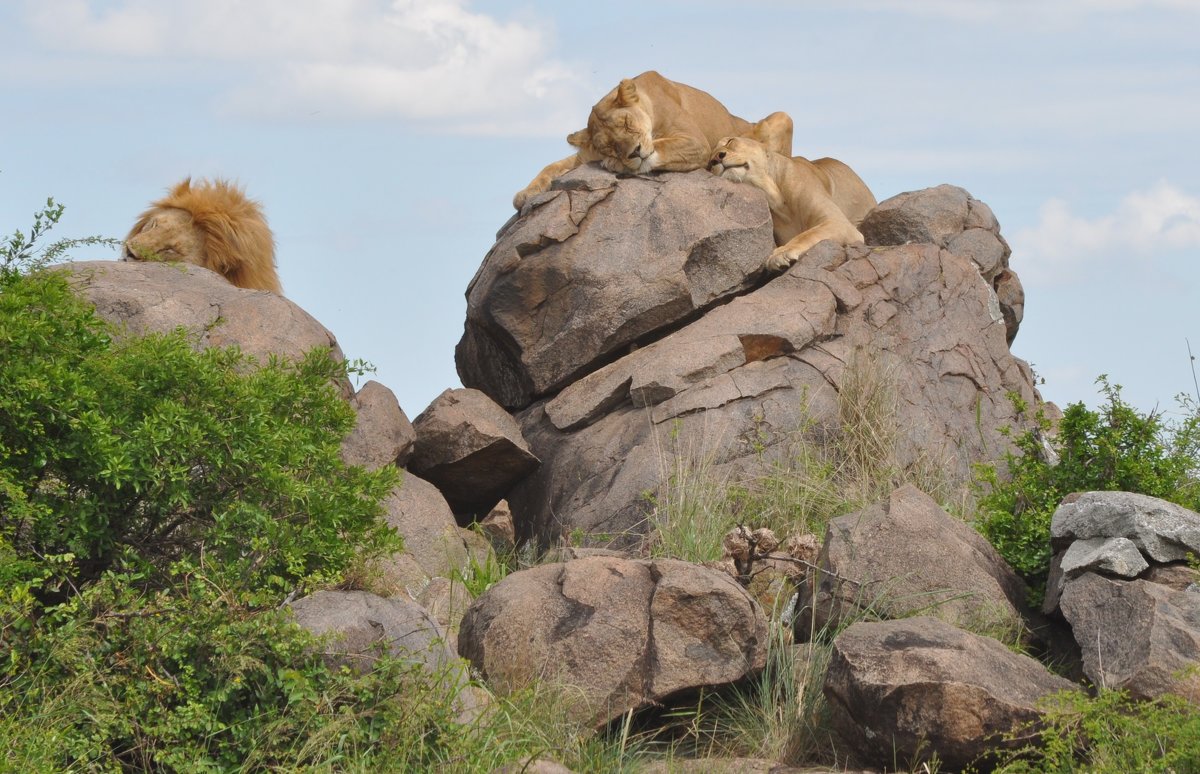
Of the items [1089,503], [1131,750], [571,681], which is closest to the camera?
[1131,750]

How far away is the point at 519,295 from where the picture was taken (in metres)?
11.3

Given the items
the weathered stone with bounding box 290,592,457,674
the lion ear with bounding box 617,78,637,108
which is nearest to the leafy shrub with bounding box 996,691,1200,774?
the weathered stone with bounding box 290,592,457,674

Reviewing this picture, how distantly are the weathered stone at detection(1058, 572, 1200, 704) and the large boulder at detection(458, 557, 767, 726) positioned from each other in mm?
1568

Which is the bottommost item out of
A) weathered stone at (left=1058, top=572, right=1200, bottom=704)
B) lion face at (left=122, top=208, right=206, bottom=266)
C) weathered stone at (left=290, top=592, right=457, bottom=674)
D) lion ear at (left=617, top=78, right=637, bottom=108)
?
weathered stone at (left=290, top=592, right=457, bottom=674)

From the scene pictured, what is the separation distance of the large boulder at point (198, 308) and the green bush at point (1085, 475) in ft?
14.6

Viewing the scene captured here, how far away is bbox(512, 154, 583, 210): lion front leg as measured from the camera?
40.5 ft

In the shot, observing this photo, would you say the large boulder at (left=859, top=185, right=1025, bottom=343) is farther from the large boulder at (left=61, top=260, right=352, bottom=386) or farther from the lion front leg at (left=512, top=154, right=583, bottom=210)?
the large boulder at (left=61, top=260, right=352, bottom=386)

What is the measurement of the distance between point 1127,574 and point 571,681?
113 inches

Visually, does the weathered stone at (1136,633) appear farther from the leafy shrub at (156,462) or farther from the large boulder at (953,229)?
the large boulder at (953,229)

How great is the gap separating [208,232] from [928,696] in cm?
672

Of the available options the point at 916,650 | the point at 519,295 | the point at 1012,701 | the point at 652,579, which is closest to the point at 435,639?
the point at 652,579

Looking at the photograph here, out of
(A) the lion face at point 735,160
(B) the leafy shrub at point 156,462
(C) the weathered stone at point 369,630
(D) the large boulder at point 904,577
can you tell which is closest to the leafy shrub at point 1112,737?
(D) the large boulder at point 904,577

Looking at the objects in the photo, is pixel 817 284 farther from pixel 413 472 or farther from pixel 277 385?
pixel 277 385

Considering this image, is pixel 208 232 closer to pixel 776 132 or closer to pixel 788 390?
pixel 788 390
